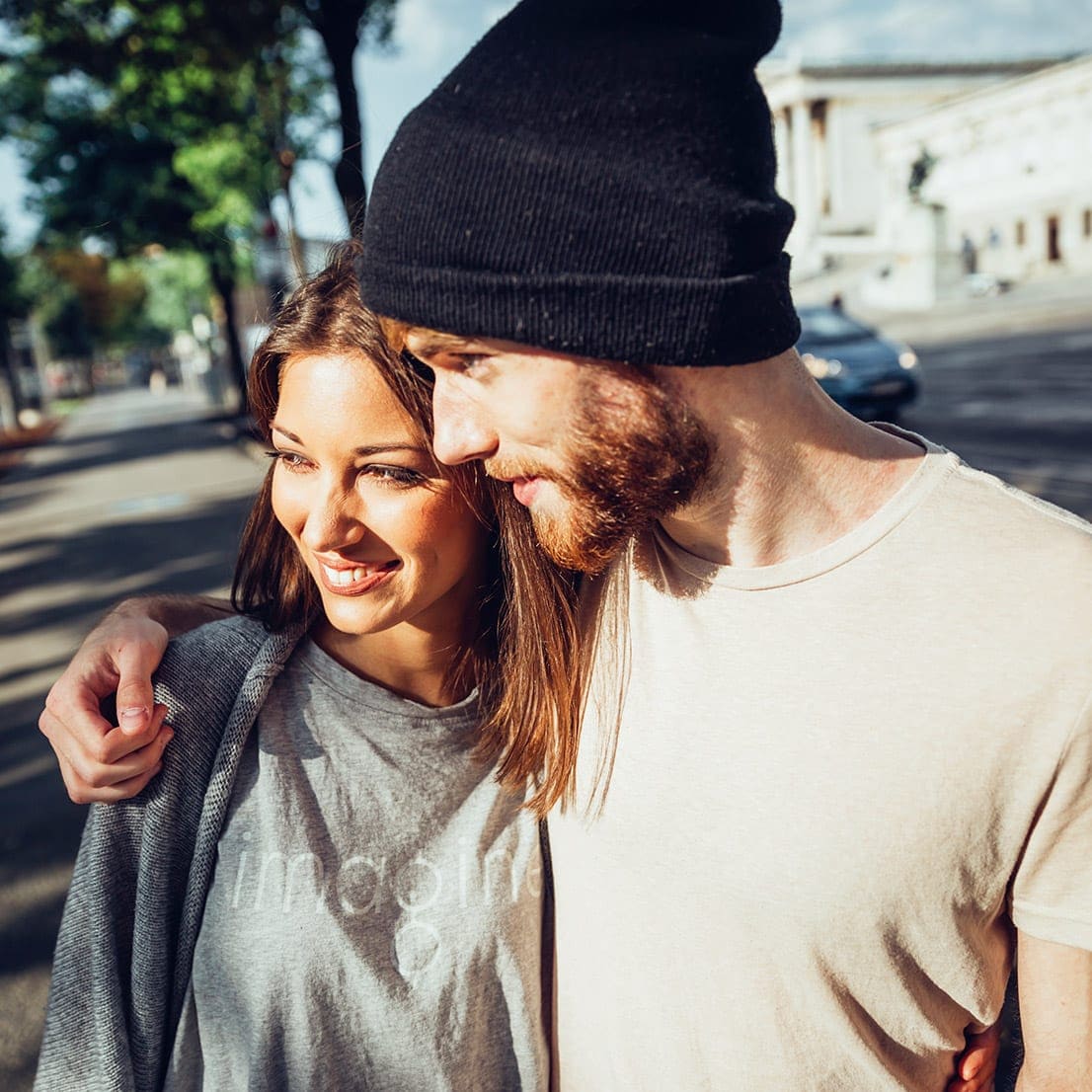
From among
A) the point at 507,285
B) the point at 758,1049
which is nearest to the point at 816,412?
the point at 507,285

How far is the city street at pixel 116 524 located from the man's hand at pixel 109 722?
7.42ft

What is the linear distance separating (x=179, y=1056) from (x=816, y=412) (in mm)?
1426

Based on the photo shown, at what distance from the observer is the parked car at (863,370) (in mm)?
14383

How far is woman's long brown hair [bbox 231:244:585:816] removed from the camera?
1.72m

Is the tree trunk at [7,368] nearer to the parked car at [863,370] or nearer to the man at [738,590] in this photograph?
the parked car at [863,370]

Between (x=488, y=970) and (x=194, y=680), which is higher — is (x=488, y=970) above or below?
below

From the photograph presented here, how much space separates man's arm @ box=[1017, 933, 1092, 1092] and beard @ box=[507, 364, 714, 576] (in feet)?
2.63

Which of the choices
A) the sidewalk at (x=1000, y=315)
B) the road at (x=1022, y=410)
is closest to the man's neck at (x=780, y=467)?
the road at (x=1022, y=410)

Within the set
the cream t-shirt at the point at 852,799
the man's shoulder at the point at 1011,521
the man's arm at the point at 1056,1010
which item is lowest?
the man's arm at the point at 1056,1010

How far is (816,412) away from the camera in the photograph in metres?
1.56

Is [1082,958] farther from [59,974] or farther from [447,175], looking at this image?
[59,974]

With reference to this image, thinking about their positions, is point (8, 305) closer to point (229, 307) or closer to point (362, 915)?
point (229, 307)

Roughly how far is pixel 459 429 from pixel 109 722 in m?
0.74

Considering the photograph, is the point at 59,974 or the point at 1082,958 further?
the point at 59,974
